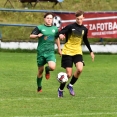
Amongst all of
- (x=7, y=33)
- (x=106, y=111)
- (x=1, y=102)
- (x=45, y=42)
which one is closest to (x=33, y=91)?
(x=45, y=42)

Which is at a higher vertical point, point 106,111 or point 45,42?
point 45,42

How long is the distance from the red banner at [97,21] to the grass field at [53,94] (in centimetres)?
375

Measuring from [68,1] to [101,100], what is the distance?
2064 cm

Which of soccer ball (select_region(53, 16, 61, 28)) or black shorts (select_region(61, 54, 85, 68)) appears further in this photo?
soccer ball (select_region(53, 16, 61, 28))

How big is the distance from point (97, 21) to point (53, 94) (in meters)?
11.5

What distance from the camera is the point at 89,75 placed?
15.7m

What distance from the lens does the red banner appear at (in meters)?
22.5

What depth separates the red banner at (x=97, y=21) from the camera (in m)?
22.5

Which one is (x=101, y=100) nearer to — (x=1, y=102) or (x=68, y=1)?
(x=1, y=102)

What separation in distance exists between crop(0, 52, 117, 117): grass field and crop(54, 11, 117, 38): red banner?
3747 mm

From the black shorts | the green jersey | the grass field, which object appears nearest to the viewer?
the grass field

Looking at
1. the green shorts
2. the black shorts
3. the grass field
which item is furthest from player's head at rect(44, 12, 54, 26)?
the grass field

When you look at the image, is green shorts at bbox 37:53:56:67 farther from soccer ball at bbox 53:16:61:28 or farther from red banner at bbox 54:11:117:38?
red banner at bbox 54:11:117:38

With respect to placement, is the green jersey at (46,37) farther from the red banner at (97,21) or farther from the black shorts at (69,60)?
the red banner at (97,21)
